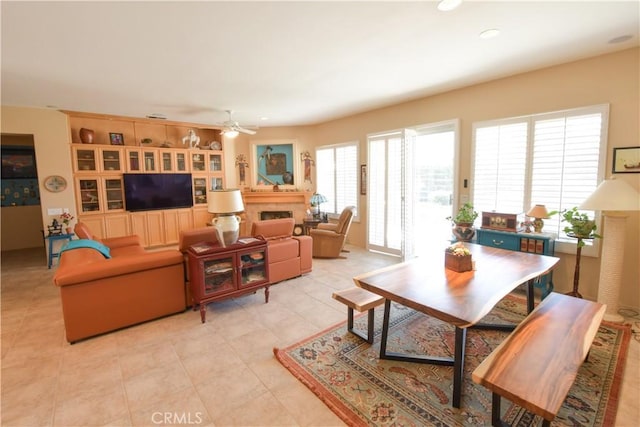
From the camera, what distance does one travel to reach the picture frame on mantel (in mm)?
7340

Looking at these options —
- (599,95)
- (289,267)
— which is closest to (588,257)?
(599,95)

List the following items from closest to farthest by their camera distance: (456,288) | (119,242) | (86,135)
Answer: (456,288), (119,242), (86,135)

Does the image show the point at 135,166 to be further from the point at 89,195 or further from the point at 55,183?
the point at 55,183

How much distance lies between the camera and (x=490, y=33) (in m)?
2.69

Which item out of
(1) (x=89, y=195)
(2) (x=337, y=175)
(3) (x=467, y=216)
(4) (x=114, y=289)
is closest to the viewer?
(4) (x=114, y=289)

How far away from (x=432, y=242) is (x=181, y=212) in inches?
212

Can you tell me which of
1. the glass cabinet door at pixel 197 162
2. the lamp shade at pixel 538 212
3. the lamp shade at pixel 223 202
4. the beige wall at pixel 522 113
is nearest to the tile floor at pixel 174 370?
the beige wall at pixel 522 113

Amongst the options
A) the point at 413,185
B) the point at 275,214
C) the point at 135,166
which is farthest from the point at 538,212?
the point at 135,166

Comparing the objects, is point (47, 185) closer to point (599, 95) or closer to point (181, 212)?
point (181, 212)

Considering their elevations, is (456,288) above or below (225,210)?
below

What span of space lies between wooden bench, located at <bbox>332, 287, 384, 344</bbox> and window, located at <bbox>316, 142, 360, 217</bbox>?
12.0 feet

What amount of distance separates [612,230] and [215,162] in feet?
23.3

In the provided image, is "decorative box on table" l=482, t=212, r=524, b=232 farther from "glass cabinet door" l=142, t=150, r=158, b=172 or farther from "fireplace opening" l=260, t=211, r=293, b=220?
"glass cabinet door" l=142, t=150, r=158, b=172

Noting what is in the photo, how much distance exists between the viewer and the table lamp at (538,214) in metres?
3.45
